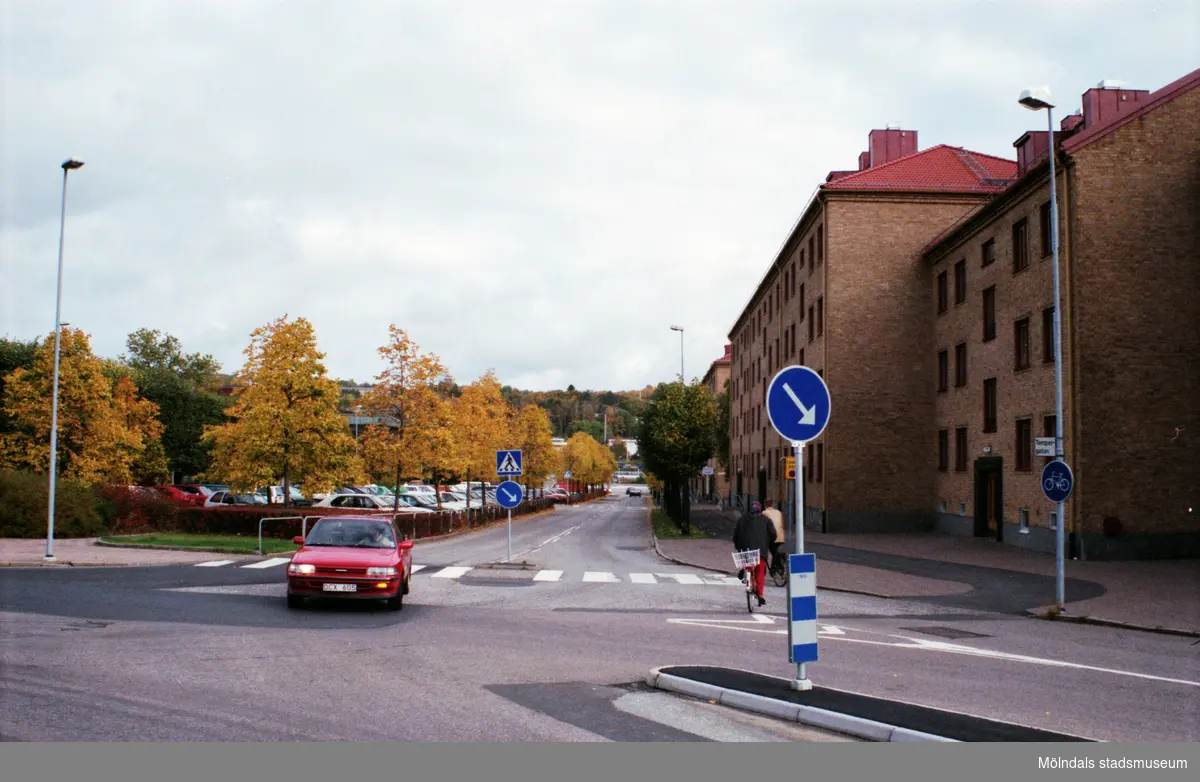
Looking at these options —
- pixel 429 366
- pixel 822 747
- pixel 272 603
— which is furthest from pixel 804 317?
pixel 822 747

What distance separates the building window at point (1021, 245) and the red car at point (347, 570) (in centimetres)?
2238

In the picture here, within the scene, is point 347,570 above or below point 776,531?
below

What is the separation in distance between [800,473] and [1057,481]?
1035 cm

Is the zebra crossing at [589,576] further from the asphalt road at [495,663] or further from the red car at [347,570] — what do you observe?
the red car at [347,570]

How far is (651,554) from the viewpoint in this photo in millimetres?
29500

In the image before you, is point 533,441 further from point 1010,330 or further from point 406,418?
point 1010,330

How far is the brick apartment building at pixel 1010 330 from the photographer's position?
2573 cm

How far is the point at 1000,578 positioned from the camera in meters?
22.1

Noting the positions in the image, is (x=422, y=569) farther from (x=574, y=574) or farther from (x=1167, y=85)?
(x=1167, y=85)

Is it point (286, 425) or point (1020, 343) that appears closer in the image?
point (1020, 343)

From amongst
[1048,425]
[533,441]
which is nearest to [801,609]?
[1048,425]

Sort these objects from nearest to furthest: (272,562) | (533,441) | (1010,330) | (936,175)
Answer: (272,562), (1010,330), (936,175), (533,441)

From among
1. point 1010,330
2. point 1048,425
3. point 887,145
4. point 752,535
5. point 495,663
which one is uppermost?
point 887,145

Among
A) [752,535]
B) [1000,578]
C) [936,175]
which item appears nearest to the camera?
[752,535]
